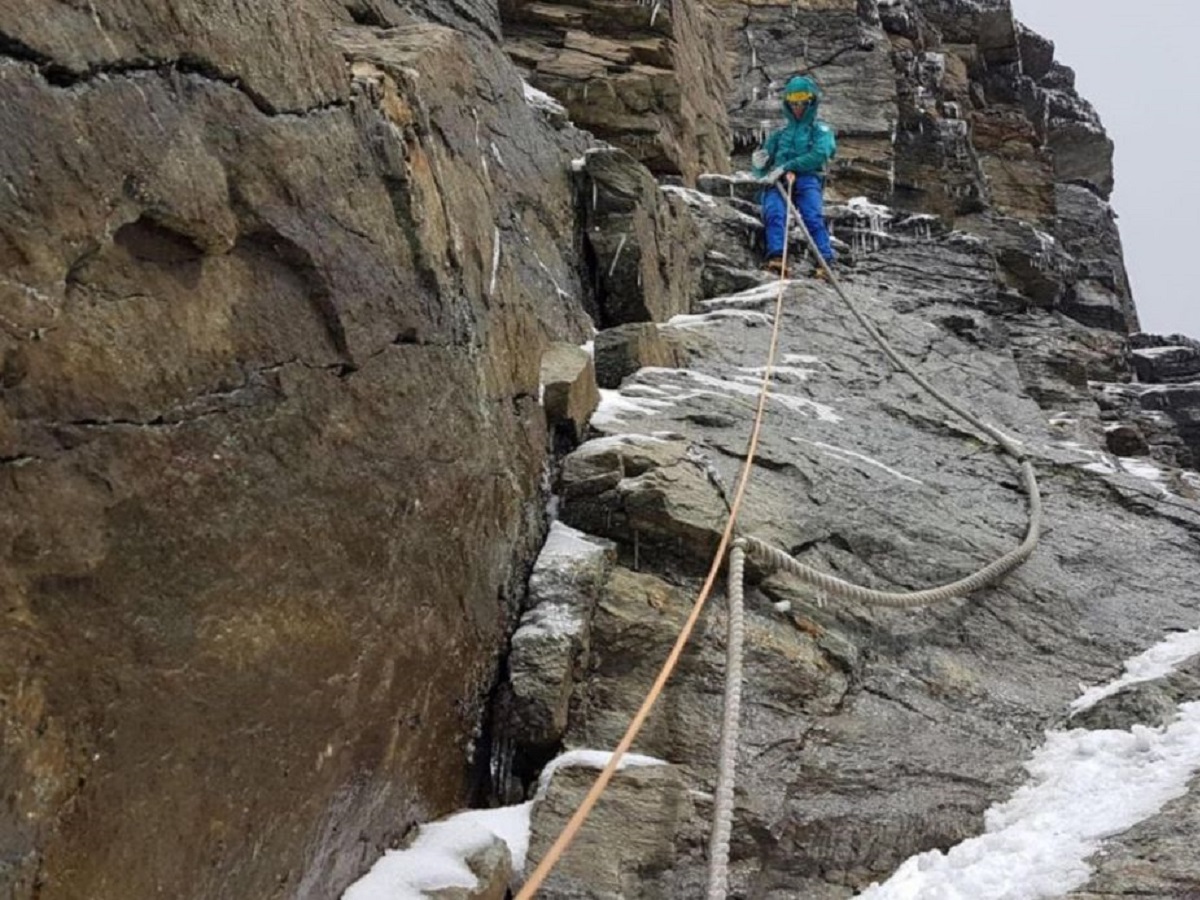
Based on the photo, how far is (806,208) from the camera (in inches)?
464

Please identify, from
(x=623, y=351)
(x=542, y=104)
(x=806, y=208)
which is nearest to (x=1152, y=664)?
(x=623, y=351)

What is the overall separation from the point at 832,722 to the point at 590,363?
2504 millimetres

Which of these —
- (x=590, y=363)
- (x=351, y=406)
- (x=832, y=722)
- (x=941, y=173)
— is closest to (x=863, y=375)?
(x=590, y=363)

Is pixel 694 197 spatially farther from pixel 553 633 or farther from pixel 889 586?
pixel 553 633

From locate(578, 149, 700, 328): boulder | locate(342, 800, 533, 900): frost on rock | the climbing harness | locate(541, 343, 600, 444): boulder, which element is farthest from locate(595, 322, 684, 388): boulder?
locate(342, 800, 533, 900): frost on rock

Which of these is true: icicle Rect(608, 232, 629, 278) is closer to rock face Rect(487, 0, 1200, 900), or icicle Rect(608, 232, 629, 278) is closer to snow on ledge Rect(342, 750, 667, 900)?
rock face Rect(487, 0, 1200, 900)

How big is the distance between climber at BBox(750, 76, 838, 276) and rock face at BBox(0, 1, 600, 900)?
24.7ft

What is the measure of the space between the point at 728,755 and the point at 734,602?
0.84 m

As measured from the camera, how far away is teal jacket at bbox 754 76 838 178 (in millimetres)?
11539

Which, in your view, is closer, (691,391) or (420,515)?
(420,515)

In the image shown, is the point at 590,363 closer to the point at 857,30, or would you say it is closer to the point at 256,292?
the point at 256,292

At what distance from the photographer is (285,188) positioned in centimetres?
316

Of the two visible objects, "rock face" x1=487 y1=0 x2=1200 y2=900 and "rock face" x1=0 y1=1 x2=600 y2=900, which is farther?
"rock face" x1=487 y1=0 x2=1200 y2=900

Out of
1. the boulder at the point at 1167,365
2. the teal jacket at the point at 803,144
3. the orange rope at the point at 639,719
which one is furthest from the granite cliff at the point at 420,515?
the boulder at the point at 1167,365
